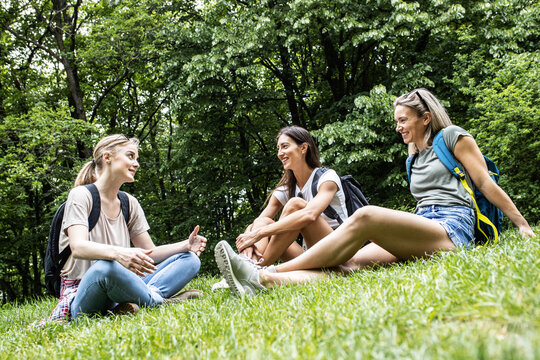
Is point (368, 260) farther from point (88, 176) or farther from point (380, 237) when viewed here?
point (88, 176)

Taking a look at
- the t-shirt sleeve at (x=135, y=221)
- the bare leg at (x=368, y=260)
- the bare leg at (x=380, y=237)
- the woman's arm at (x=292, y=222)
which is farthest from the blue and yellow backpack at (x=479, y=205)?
the t-shirt sleeve at (x=135, y=221)

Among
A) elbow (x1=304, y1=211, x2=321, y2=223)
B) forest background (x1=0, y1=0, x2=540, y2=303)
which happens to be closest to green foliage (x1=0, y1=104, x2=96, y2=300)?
forest background (x1=0, y1=0, x2=540, y2=303)

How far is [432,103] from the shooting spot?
3.49 meters

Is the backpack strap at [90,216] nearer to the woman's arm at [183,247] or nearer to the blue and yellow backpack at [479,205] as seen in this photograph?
the woman's arm at [183,247]

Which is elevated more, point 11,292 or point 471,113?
point 471,113

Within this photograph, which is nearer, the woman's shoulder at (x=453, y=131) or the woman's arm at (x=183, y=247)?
the woman's shoulder at (x=453, y=131)

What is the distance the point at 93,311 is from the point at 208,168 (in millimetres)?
9056

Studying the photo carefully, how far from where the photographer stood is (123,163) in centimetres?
358

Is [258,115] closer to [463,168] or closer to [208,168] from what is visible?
[208,168]

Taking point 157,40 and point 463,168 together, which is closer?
point 463,168

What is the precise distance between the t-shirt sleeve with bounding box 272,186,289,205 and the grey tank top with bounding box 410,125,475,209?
1446 millimetres

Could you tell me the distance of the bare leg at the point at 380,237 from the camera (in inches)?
112

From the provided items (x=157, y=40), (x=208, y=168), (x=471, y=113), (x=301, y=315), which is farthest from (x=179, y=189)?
(x=301, y=315)

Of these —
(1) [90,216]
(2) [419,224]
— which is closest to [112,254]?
(1) [90,216]
